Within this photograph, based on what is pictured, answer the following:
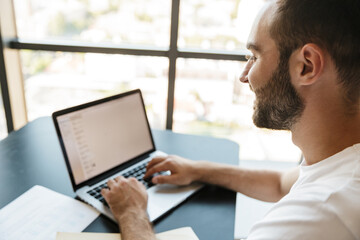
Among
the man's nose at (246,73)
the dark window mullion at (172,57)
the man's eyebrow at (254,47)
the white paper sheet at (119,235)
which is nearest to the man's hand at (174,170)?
the white paper sheet at (119,235)

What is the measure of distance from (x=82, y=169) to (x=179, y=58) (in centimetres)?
98

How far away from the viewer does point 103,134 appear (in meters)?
1.07

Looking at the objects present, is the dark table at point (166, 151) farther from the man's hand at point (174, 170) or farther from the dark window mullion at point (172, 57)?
the dark window mullion at point (172, 57)

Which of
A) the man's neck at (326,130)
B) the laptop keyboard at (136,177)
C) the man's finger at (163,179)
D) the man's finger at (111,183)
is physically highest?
the man's neck at (326,130)

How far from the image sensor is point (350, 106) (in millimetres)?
714

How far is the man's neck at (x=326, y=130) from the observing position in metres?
0.72

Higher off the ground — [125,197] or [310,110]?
[310,110]

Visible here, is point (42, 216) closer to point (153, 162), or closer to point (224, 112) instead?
point (153, 162)

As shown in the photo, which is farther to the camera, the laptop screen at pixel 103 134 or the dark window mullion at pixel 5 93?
the dark window mullion at pixel 5 93

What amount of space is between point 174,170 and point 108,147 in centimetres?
25

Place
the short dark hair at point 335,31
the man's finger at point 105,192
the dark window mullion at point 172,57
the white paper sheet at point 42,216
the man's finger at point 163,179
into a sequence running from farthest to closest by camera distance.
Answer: the dark window mullion at point 172,57 → the man's finger at point 163,179 → the man's finger at point 105,192 → the white paper sheet at point 42,216 → the short dark hair at point 335,31

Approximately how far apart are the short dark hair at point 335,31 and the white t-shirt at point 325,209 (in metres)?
0.16

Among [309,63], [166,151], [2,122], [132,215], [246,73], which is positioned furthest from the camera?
[2,122]

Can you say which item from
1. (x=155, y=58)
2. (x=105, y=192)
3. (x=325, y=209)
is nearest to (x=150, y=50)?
(x=155, y=58)
